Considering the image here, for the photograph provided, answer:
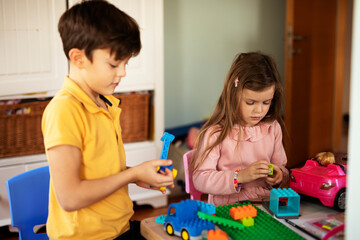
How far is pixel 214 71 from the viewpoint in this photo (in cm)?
363

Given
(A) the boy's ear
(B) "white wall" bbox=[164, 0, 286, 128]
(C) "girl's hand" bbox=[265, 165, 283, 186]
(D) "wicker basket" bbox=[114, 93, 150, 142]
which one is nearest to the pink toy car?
(C) "girl's hand" bbox=[265, 165, 283, 186]

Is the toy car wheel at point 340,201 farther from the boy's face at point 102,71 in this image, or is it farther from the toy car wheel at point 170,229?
the boy's face at point 102,71

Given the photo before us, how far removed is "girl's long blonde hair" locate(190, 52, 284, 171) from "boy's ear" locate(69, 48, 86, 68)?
58cm

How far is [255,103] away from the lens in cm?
154

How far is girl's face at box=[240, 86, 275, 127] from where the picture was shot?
154cm

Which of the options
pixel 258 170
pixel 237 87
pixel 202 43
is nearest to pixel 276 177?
pixel 258 170

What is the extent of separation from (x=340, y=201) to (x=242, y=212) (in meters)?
0.29

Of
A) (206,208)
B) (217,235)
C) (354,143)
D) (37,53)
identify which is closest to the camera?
(354,143)

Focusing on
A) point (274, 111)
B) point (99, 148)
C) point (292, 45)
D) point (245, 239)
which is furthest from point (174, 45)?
point (245, 239)

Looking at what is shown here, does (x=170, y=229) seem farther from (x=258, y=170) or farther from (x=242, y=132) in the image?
(x=242, y=132)

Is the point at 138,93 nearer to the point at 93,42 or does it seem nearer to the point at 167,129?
the point at 167,129

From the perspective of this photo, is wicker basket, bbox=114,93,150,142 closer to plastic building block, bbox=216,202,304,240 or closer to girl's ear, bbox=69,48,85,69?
girl's ear, bbox=69,48,85,69

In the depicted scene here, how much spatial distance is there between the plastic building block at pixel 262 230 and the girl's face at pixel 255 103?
1.71 ft

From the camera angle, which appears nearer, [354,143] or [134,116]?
[354,143]
